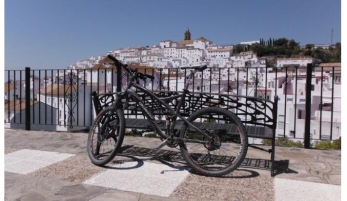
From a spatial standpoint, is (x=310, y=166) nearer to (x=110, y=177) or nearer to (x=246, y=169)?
(x=246, y=169)

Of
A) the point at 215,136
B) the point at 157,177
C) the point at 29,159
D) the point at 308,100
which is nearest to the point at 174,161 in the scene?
the point at 157,177

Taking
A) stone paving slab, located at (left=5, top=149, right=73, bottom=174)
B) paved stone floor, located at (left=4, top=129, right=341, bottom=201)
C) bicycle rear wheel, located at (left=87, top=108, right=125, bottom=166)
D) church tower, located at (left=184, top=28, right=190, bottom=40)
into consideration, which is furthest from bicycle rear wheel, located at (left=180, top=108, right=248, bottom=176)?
church tower, located at (left=184, top=28, right=190, bottom=40)

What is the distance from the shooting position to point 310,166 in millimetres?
3193

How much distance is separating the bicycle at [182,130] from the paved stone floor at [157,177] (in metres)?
0.16

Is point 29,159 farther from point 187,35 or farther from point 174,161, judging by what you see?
point 187,35

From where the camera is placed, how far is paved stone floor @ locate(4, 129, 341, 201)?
2406 mm

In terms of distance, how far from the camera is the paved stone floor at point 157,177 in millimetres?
2406

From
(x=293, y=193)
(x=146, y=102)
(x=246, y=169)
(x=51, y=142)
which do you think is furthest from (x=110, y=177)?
(x=51, y=142)

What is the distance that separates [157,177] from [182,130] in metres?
0.50

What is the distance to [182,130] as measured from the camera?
2.91 m

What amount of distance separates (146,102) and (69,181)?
1.08 meters

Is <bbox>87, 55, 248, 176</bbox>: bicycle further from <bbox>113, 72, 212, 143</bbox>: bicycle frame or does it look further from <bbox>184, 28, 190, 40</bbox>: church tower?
<bbox>184, 28, 190, 40</bbox>: church tower

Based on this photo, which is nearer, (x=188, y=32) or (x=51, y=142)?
(x=51, y=142)

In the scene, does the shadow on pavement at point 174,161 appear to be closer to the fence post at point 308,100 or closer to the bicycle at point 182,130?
the bicycle at point 182,130
